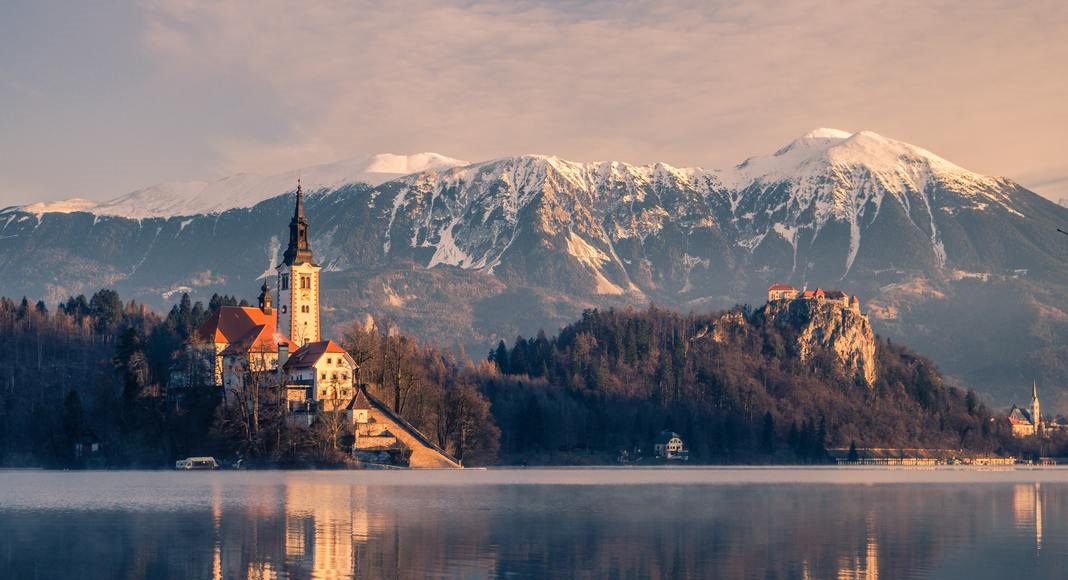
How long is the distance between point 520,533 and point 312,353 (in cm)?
11936

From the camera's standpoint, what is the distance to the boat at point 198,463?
173625 millimetres

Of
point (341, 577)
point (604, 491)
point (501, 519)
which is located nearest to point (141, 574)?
point (341, 577)

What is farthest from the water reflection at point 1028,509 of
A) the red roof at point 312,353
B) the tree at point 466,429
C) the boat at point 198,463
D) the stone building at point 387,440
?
the boat at point 198,463

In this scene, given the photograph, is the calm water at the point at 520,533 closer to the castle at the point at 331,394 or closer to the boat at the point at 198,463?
the boat at the point at 198,463

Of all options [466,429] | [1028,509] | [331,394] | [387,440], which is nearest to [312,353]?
[331,394]

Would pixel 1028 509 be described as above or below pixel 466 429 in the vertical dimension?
below

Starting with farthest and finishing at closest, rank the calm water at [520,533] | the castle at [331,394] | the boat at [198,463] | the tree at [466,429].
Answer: the tree at [466,429]
the castle at [331,394]
the boat at [198,463]
the calm water at [520,533]

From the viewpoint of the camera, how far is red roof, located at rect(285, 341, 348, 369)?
18766 cm

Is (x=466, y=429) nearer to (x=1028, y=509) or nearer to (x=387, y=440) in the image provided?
(x=387, y=440)

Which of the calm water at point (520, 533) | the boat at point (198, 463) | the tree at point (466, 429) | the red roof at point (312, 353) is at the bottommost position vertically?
the boat at point (198, 463)

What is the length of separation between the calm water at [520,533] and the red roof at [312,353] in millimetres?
65919

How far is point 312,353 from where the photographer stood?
190 metres

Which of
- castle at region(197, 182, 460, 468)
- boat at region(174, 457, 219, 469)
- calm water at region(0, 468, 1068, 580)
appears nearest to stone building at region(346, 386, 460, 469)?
castle at region(197, 182, 460, 468)

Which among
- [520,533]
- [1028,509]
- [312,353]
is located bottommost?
[1028,509]
